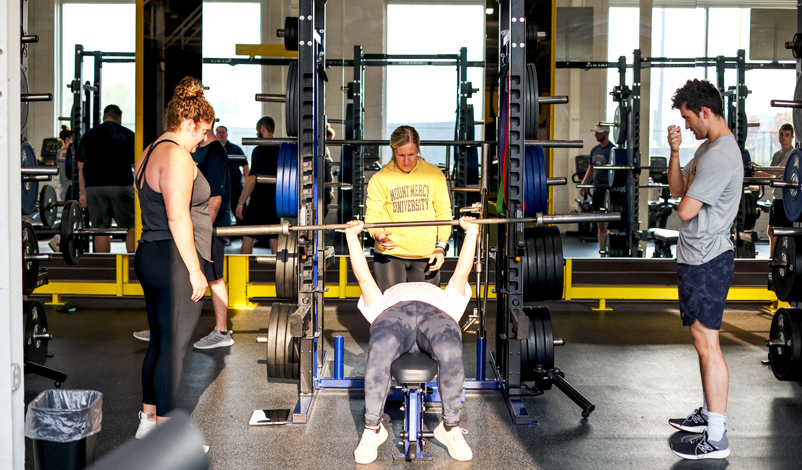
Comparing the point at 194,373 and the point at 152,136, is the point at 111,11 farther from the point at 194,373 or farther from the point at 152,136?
the point at 194,373

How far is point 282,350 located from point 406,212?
3.04 feet

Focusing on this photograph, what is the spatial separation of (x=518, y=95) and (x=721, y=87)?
393 cm

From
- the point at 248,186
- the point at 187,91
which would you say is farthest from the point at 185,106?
the point at 248,186

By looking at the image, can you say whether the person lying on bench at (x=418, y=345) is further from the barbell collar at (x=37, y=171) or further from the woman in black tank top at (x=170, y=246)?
A: the barbell collar at (x=37, y=171)

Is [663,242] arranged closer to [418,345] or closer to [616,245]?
[616,245]

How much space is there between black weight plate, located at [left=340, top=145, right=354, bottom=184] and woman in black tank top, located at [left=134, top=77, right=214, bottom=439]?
3482 mm

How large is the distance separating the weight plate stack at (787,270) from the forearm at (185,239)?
3004mm

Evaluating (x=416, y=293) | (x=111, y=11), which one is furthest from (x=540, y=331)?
(x=111, y=11)

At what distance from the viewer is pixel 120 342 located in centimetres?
463

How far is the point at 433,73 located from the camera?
6.60 meters

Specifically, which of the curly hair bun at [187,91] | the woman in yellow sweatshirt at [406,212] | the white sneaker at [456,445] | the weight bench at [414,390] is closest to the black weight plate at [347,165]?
the woman in yellow sweatshirt at [406,212]

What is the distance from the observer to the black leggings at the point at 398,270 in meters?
3.64

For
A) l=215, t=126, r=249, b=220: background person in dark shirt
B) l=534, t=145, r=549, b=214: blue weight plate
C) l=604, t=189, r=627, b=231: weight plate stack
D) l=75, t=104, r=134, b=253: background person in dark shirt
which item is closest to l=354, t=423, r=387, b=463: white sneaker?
l=534, t=145, r=549, b=214: blue weight plate

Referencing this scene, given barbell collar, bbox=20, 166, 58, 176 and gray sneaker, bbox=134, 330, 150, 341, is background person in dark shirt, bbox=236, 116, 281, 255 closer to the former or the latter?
gray sneaker, bbox=134, 330, 150, 341
